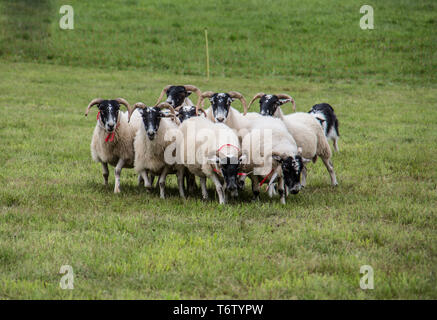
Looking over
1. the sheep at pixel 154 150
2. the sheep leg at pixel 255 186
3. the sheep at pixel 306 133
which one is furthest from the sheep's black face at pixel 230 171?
the sheep at pixel 306 133

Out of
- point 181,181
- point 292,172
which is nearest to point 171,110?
point 181,181

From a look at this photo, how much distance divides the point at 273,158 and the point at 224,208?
1102 millimetres

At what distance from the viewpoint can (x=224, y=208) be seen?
7.36 metres

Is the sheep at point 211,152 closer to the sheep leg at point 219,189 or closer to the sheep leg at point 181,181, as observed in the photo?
the sheep leg at point 219,189

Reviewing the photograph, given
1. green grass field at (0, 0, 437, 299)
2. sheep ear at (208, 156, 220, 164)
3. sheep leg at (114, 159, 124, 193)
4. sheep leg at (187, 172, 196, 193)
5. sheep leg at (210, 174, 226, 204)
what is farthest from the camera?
sheep leg at (187, 172, 196, 193)

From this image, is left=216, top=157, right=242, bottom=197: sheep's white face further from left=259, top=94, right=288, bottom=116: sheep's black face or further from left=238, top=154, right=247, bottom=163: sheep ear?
left=259, top=94, right=288, bottom=116: sheep's black face

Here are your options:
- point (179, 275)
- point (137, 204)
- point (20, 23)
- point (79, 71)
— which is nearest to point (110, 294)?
point (179, 275)

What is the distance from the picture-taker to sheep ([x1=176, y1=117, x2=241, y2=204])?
24.4 feet

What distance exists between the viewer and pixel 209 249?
5.76 metres

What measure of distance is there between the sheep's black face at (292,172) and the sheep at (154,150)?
5.29 feet

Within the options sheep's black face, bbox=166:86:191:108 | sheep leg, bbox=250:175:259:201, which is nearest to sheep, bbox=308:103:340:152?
sheep's black face, bbox=166:86:191:108

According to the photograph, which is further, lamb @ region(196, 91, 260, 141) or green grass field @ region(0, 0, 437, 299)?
lamb @ region(196, 91, 260, 141)

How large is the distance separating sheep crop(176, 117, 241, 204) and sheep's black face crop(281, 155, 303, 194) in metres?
0.68
